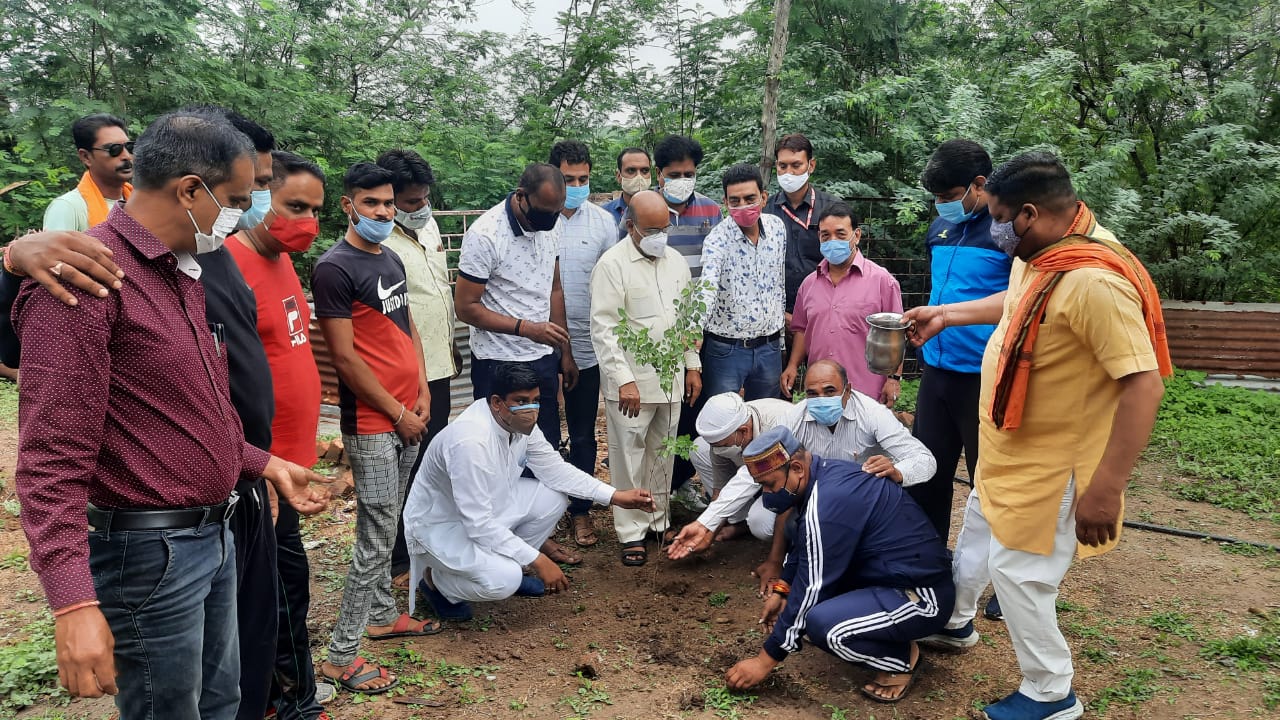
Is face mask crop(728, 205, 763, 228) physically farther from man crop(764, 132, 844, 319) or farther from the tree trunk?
the tree trunk

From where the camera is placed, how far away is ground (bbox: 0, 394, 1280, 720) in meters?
3.36

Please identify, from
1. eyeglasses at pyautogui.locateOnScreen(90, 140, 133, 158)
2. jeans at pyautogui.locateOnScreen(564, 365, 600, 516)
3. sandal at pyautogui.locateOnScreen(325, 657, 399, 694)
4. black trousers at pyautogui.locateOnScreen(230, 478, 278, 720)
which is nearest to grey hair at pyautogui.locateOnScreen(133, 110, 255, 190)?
black trousers at pyautogui.locateOnScreen(230, 478, 278, 720)

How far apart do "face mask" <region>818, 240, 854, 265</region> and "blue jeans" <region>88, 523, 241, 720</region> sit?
3619 millimetres

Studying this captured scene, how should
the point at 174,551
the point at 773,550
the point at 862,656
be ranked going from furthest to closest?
1. the point at 773,550
2. the point at 862,656
3. the point at 174,551

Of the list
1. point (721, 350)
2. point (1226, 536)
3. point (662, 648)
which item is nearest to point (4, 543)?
point (662, 648)

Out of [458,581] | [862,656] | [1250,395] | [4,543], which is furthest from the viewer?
[1250,395]

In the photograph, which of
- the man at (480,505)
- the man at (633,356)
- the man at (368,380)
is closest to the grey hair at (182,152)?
the man at (368,380)

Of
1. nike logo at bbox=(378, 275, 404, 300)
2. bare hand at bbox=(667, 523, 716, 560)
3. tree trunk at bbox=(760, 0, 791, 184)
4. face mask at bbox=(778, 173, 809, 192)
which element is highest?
tree trunk at bbox=(760, 0, 791, 184)

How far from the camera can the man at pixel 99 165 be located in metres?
3.91

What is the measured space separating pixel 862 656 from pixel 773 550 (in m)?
0.94

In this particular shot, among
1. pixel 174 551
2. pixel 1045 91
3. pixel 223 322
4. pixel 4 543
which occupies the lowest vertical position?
pixel 4 543

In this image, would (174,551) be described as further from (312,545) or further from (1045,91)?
(1045,91)

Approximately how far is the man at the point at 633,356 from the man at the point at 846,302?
29.9 inches

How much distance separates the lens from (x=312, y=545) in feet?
16.3
